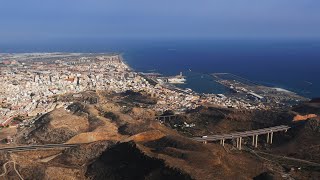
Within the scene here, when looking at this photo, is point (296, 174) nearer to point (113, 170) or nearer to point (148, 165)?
point (148, 165)

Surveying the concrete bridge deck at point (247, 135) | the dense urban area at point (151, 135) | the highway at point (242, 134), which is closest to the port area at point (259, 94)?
the dense urban area at point (151, 135)

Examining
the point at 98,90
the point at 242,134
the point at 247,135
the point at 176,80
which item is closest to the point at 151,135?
the point at 242,134

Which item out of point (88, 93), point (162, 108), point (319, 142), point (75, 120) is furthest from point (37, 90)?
point (319, 142)

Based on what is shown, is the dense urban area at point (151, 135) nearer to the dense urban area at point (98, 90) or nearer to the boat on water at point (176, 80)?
the dense urban area at point (98, 90)

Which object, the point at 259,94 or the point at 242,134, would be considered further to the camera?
the point at 259,94

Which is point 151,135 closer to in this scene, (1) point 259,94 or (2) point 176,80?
(1) point 259,94

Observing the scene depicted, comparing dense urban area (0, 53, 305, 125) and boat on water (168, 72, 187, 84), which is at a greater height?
dense urban area (0, 53, 305, 125)

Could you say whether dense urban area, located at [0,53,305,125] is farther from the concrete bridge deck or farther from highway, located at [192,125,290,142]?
the concrete bridge deck

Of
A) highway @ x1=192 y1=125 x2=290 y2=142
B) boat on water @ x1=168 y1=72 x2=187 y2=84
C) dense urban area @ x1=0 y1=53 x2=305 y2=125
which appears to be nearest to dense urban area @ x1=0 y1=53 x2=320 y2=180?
highway @ x1=192 y1=125 x2=290 y2=142
